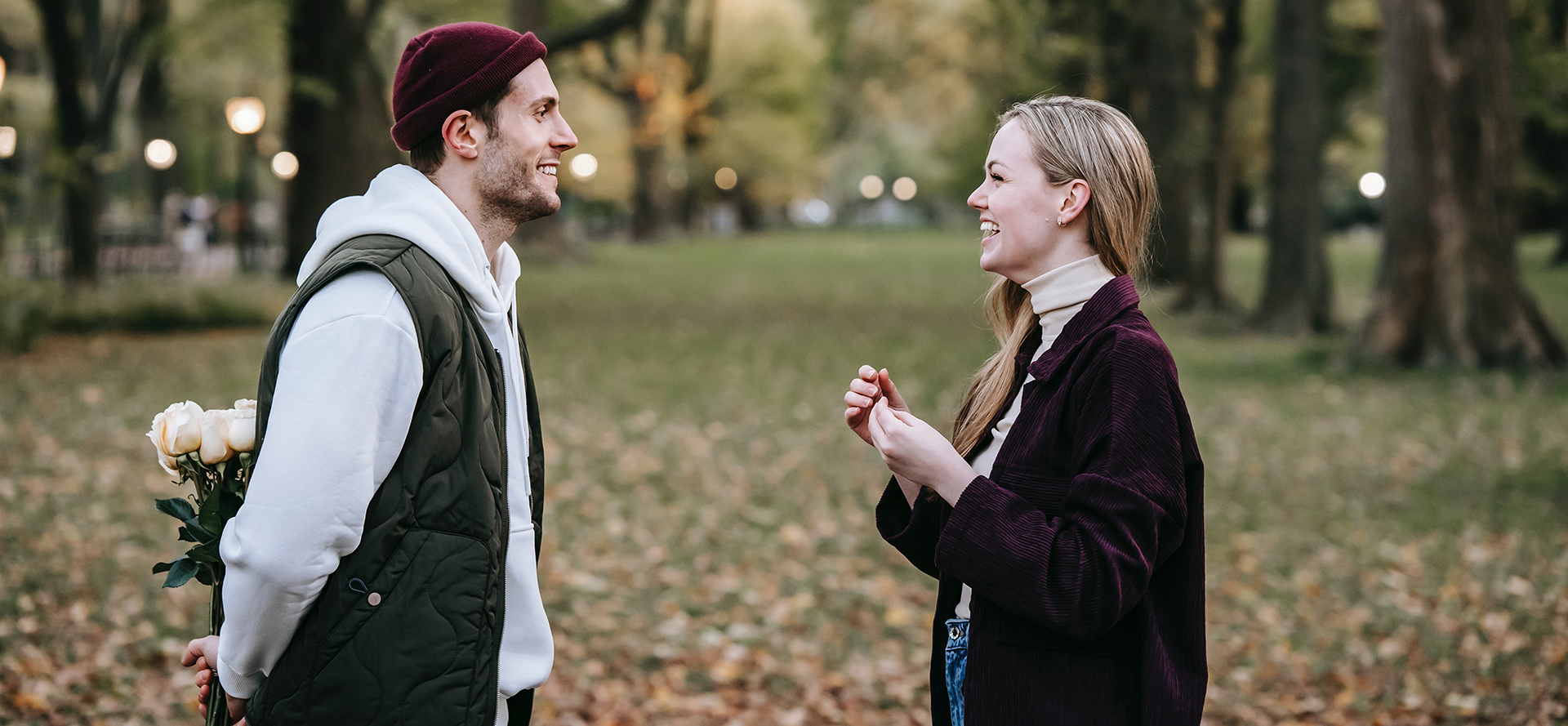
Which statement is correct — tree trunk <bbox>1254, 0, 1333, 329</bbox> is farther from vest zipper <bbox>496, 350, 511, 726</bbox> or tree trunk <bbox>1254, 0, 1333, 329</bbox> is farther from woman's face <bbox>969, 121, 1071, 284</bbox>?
vest zipper <bbox>496, 350, 511, 726</bbox>

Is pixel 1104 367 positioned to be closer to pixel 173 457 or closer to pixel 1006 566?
pixel 1006 566

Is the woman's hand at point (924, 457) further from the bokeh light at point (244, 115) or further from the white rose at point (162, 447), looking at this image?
the bokeh light at point (244, 115)

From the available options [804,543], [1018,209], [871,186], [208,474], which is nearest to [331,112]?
[804,543]

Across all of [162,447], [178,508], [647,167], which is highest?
[162,447]

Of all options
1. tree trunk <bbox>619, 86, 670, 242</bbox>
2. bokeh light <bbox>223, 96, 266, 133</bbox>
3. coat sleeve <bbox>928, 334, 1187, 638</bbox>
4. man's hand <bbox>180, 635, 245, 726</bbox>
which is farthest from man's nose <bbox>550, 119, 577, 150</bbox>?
tree trunk <bbox>619, 86, 670, 242</bbox>

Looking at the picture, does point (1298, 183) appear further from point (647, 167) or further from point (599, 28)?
point (647, 167)

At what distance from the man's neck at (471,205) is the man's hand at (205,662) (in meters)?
0.91

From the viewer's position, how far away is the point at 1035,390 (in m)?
2.28

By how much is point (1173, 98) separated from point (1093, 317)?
21168 mm

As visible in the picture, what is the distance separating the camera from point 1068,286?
2.31 m

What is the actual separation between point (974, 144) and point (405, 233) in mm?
49334

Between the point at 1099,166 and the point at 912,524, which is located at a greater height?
the point at 1099,166

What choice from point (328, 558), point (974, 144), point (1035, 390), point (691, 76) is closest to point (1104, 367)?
point (1035, 390)

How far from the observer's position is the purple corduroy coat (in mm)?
2059
